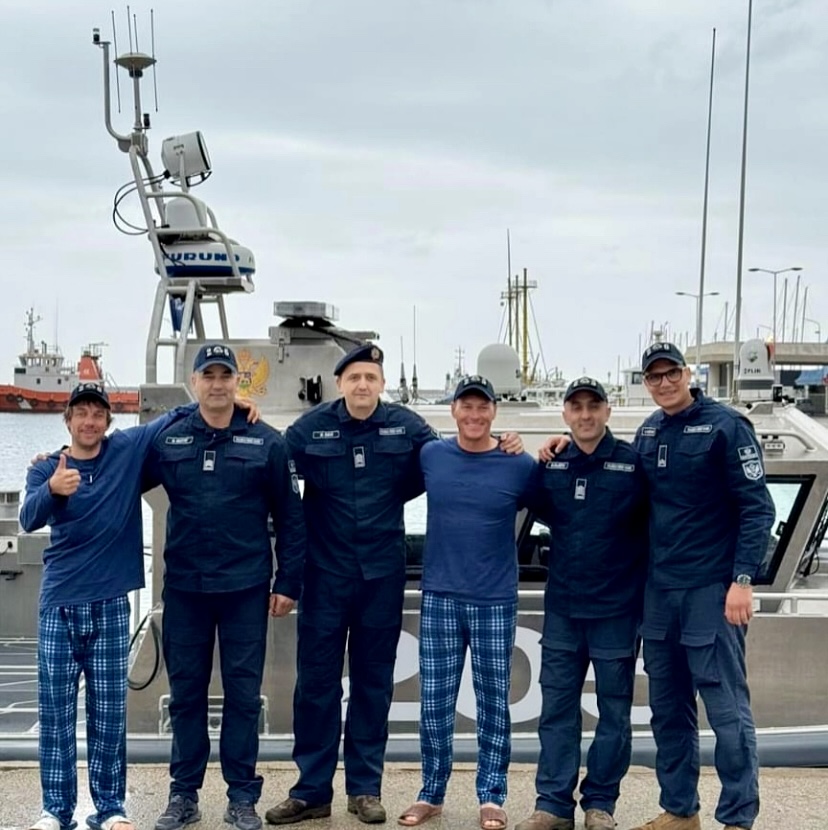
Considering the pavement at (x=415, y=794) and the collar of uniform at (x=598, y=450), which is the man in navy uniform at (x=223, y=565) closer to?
the pavement at (x=415, y=794)

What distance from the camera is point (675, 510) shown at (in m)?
4.00

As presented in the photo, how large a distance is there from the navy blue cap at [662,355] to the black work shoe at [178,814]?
2378 mm

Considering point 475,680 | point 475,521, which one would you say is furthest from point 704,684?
point 475,521

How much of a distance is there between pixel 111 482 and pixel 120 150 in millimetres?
3668

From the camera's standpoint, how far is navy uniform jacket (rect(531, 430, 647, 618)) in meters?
4.14

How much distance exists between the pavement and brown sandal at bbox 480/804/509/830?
88 mm

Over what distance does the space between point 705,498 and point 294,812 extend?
1.97 m

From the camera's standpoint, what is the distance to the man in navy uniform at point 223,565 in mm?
4133

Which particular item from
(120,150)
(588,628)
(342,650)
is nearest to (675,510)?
(588,628)

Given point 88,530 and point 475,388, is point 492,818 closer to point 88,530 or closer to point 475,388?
point 475,388

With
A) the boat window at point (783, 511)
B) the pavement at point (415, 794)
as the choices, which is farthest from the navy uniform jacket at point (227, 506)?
the boat window at point (783, 511)

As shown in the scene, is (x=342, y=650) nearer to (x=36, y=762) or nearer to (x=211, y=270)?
(x=36, y=762)

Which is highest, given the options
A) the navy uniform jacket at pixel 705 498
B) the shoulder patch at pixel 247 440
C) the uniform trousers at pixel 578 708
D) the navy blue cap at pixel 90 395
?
the navy blue cap at pixel 90 395

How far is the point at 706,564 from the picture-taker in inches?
155
